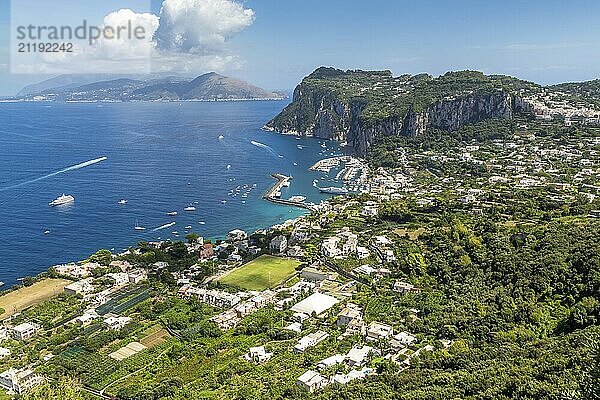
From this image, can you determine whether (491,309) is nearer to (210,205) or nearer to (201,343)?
(201,343)

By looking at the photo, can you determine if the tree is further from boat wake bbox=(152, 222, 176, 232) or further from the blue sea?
boat wake bbox=(152, 222, 176, 232)

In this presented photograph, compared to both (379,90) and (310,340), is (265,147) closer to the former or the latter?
(379,90)

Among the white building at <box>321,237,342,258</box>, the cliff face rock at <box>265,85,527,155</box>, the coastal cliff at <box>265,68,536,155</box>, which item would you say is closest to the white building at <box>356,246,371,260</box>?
the white building at <box>321,237,342,258</box>

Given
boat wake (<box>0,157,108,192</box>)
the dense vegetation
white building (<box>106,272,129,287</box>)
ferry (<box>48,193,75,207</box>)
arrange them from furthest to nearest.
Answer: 1. the dense vegetation
2. boat wake (<box>0,157,108,192</box>)
3. ferry (<box>48,193,75,207</box>)
4. white building (<box>106,272,129,287</box>)

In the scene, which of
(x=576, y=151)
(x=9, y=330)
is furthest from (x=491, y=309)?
(x=576, y=151)

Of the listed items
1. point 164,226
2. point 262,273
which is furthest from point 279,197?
point 262,273

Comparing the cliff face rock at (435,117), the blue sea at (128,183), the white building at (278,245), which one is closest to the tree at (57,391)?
the blue sea at (128,183)
